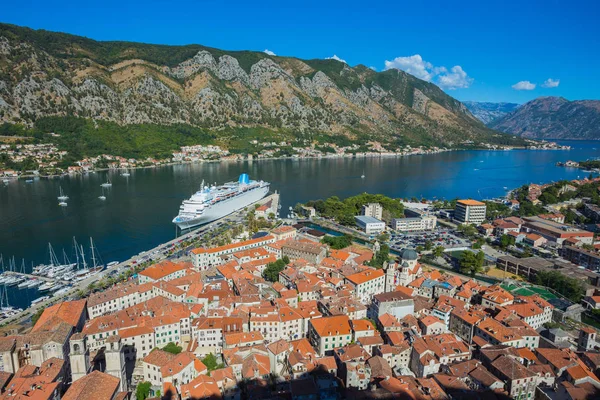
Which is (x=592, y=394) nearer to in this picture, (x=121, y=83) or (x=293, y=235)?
(x=293, y=235)

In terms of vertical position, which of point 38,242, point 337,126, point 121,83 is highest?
point 121,83

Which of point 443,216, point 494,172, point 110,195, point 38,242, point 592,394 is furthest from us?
point 494,172

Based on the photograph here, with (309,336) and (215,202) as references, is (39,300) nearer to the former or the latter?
(309,336)

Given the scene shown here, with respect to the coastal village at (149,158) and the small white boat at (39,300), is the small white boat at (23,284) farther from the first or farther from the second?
the coastal village at (149,158)

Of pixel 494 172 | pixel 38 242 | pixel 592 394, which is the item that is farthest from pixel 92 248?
pixel 494 172

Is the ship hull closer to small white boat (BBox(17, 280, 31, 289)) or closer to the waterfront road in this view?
the waterfront road

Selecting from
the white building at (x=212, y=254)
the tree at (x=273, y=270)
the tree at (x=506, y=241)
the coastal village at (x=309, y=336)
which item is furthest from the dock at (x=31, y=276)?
the tree at (x=506, y=241)

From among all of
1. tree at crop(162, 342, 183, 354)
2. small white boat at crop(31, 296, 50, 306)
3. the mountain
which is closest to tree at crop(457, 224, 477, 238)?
tree at crop(162, 342, 183, 354)

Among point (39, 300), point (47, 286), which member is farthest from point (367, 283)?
point (47, 286)
